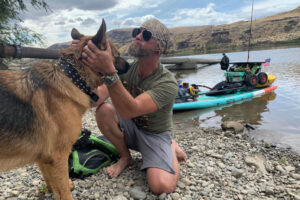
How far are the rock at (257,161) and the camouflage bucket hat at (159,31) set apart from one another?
121 inches

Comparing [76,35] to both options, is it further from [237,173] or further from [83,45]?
[237,173]

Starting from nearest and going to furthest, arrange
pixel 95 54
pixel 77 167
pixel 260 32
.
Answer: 1. pixel 95 54
2. pixel 77 167
3. pixel 260 32

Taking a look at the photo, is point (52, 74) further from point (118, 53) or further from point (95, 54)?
point (118, 53)

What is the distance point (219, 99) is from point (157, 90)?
28.0 ft

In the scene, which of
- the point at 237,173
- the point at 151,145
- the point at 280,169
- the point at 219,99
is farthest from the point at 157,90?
the point at 219,99

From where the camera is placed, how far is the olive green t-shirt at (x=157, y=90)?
3357mm

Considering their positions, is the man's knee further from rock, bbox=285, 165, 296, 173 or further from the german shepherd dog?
rock, bbox=285, 165, 296, 173

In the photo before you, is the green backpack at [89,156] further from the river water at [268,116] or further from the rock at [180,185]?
the river water at [268,116]

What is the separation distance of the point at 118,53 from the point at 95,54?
2.28 feet

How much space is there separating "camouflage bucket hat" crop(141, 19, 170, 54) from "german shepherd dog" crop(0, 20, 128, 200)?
3.62 feet

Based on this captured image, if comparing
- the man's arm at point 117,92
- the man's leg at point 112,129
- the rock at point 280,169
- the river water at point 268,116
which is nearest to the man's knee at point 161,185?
the man's leg at point 112,129

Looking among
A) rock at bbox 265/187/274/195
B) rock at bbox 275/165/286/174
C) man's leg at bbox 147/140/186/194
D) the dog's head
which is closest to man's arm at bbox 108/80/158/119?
the dog's head

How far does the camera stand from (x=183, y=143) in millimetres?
5770

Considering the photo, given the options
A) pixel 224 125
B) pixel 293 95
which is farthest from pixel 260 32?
pixel 224 125
